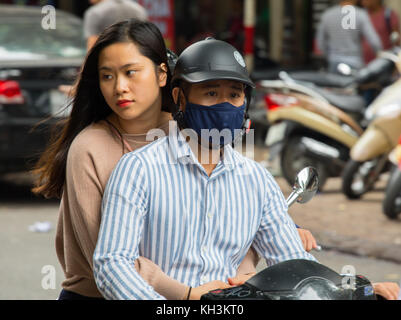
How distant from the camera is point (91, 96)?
2766mm

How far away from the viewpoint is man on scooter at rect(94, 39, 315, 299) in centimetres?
227

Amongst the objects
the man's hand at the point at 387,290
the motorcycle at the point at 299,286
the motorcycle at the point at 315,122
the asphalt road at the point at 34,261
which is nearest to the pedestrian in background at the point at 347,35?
the motorcycle at the point at 315,122

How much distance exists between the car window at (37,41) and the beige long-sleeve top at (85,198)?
18.7 ft

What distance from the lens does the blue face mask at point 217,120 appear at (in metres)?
2.33

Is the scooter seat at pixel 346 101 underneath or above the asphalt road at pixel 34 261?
above

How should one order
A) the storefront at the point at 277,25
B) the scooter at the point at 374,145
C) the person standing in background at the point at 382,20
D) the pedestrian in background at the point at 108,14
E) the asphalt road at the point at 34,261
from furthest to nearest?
1. the storefront at the point at 277,25
2. the person standing in background at the point at 382,20
3. the pedestrian in background at the point at 108,14
4. the scooter at the point at 374,145
5. the asphalt road at the point at 34,261

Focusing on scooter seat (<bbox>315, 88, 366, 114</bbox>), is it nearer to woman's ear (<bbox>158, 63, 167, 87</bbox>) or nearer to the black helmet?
woman's ear (<bbox>158, 63, 167, 87</bbox>)

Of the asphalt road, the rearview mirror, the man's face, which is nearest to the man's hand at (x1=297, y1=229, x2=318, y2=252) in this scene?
the rearview mirror

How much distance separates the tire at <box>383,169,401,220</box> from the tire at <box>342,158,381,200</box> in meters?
0.87

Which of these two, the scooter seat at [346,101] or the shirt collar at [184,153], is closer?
the shirt collar at [184,153]

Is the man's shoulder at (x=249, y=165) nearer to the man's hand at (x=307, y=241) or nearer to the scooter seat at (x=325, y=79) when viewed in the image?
the man's hand at (x=307, y=241)

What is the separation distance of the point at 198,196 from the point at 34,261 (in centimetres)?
404
